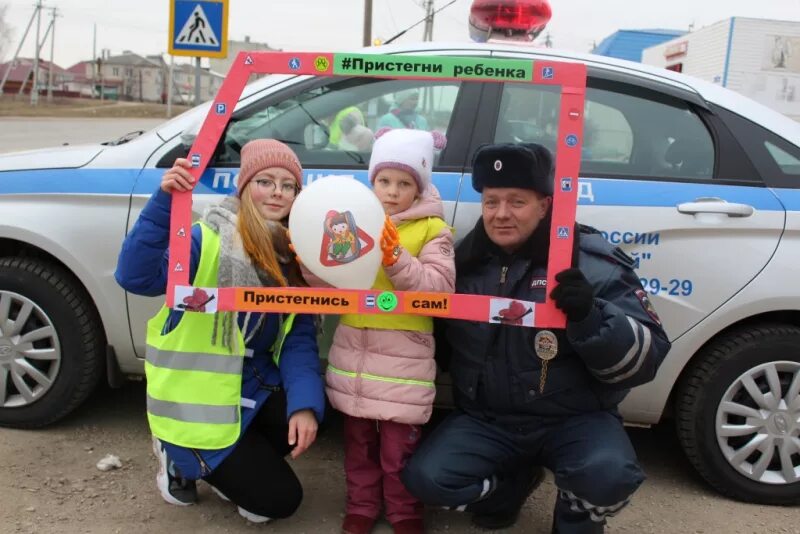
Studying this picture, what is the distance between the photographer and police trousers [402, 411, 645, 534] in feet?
7.51

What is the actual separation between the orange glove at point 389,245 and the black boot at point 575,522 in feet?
3.23

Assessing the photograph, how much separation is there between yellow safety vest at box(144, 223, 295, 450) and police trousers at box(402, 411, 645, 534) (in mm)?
642

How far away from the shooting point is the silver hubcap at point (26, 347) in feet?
9.70

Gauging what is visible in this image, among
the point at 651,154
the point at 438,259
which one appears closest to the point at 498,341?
the point at 438,259

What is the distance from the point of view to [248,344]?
252 cm

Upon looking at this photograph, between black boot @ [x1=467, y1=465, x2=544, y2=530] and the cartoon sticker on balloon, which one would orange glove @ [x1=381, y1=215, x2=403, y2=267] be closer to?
the cartoon sticker on balloon

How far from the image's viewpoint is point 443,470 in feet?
7.77

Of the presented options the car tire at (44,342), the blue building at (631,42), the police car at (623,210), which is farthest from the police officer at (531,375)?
the blue building at (631,42)

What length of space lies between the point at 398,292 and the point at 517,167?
1.81 feet

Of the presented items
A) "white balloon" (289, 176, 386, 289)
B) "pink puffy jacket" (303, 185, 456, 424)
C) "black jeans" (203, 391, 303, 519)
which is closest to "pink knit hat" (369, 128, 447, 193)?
"pink puffy jacket" (303, 185, 456, 424)

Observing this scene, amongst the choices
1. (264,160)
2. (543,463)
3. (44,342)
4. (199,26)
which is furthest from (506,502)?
(199,26)

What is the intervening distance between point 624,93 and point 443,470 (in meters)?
1.55

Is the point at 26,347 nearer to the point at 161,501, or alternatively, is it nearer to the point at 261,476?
the point at 161,501

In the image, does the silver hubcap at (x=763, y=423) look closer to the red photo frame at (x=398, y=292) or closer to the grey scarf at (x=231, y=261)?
the red photo frame at (x=398, y=292)
